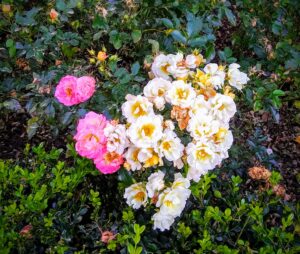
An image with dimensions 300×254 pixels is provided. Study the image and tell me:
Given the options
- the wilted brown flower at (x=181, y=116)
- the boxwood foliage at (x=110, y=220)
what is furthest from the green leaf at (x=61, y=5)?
the wilted brown flower at (x=181, y=116)

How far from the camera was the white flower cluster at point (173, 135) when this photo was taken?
54.6 inches

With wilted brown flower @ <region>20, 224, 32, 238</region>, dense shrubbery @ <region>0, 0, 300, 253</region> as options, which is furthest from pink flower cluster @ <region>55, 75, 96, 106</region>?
wilted brown flower @ <region>20, 224, 32, 238</region>

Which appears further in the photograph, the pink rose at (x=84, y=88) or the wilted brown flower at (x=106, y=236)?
the pink rose at (x=84, y=88)

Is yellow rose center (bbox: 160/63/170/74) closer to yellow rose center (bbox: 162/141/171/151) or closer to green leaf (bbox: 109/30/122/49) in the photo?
yellow rose center (bbox: 162/141/171/151)

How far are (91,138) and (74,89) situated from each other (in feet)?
0.92

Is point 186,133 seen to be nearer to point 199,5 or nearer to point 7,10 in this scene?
point 199,5

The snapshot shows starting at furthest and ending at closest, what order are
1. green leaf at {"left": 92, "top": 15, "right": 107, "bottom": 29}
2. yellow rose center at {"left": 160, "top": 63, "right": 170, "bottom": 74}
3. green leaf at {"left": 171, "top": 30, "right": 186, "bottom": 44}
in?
green leaf at {"left": 92, "top": 15, "right": 107, "bottom": 29} < green leaf at {"left": 171, "top": 30, "right": 186, "bottom": 44} < yellow rose center at {"left": 160, "top": 63, "right": 170, "bottom": 74}

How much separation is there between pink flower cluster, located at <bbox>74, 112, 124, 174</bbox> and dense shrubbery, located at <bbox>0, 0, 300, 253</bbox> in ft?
0.46

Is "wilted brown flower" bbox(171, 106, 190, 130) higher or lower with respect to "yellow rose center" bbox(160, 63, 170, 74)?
lower

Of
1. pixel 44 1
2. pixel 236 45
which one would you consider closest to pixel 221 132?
pixel 236 45

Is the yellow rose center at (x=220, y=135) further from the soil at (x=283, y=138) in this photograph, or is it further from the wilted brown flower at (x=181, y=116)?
the soil at (x=283, y=138)

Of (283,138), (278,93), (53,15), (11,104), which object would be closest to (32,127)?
(11,104)

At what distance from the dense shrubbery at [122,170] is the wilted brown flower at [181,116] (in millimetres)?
234

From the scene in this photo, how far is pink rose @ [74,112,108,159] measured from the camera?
144cm
